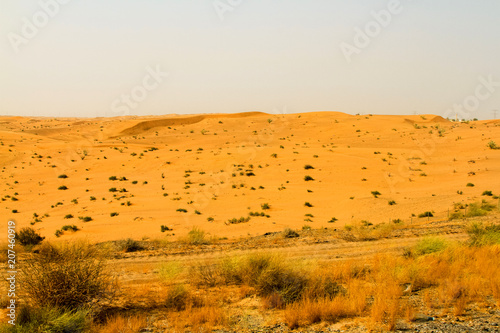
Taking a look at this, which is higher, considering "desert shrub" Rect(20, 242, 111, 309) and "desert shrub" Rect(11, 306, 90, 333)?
"desert shrub" Rect(20, 242, 111, 309)

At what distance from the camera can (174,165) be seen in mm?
42344

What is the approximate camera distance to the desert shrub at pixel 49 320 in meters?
6.42

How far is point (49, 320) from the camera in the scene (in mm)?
6590

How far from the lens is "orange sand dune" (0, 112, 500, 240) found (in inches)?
897

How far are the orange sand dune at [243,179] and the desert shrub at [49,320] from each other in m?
11.5

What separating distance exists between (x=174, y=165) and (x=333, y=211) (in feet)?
72.2

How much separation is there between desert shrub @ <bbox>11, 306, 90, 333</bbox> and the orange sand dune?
453 inches

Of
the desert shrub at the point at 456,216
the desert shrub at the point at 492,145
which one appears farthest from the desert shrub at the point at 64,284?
the desert shrub at the point at 492,145

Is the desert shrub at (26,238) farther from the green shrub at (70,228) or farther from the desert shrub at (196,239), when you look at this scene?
the desert shrub at (196,239)

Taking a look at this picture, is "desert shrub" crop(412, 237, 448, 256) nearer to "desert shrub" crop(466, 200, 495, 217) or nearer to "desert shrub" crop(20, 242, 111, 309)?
"desert shrub" crop(20, 242, 111, 309)

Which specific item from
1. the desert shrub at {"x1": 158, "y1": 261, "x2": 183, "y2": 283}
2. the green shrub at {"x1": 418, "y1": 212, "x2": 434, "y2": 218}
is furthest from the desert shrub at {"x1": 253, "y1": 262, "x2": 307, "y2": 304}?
the green shrub at {"x1": 418, "y1": 212, "x2": 434, "y2": 218}

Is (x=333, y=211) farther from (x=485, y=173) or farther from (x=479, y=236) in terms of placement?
(x=485, y=173)

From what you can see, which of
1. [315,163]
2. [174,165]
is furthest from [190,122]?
[315,163]

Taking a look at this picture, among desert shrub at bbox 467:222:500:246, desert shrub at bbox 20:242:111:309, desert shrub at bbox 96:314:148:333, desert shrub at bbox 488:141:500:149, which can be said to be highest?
desert shrub at bbox 488:141:500:149
